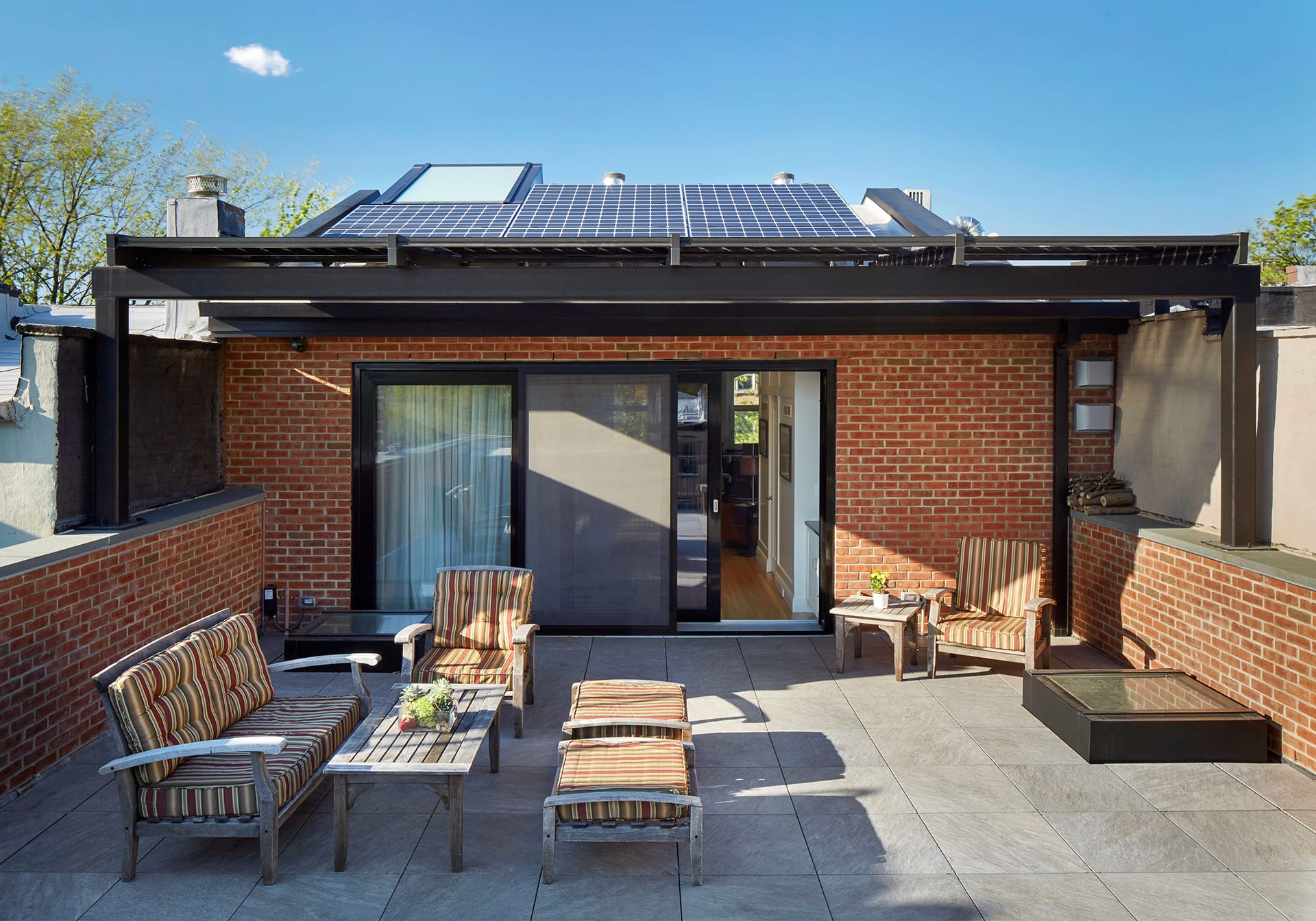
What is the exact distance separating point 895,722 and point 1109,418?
12.9 ft

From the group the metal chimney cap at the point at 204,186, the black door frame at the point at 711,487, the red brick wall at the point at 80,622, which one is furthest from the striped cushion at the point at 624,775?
the metal chimney cap at the point at 204,186

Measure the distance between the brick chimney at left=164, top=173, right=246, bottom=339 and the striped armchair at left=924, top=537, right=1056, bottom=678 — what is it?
6566 millimetres

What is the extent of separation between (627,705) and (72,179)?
24.4m

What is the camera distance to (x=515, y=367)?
26.6 ft

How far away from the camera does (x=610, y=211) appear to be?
6570 mm

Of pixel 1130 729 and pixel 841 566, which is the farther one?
pixel 841 566

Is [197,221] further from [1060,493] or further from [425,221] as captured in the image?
[1060,493]

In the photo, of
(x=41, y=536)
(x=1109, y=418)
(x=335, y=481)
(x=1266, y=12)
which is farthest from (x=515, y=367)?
(x=1266, y=12)

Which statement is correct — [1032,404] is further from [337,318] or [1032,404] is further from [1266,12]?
[1266,12]

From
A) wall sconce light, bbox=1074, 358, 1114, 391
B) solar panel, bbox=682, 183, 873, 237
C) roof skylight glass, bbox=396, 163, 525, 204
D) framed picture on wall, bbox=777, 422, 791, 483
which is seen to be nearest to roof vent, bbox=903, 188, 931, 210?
solar panel, bbox=682, 183, 873, 237

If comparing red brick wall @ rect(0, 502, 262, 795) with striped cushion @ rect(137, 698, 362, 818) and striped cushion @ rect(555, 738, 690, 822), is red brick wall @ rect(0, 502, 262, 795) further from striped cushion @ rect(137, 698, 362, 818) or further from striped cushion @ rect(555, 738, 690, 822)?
striped cushion @ rect(555, 738, 690, 822)

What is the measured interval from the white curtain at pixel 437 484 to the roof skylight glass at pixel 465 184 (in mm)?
1686

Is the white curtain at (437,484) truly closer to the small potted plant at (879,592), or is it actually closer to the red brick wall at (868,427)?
the red brick wall at (868,427)

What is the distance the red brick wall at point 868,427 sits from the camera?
808 cm
